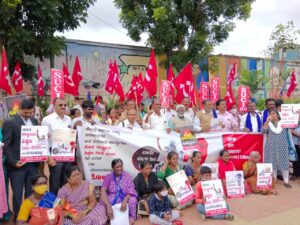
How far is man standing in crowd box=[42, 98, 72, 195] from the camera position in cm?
509

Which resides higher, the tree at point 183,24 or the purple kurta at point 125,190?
the tree at point 183,24

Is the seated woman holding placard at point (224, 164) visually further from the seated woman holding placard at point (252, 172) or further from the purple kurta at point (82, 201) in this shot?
the purple kurta at point (82, 201)

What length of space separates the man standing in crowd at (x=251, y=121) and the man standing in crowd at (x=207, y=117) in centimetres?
61

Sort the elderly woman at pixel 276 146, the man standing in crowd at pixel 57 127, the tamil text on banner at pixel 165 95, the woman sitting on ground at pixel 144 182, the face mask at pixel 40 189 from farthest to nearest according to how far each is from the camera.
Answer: the tamil text on banner at pixel 165 95 < the elderly woman at pixel 276 146 < the woman sitting on ground at pixel 144 182 < the man standing in crowd at pixel 57 127 < the face mask at pixel 40 189

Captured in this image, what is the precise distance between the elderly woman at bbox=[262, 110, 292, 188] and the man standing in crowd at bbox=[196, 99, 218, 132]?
105 cm

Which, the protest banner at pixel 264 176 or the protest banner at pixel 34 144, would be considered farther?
the protest banner at pixel 264 176

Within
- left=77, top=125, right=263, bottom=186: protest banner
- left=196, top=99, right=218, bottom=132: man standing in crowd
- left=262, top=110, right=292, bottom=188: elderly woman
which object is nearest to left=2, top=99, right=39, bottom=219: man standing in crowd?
left=77, top=125, right=263, bottom=186: protest banner

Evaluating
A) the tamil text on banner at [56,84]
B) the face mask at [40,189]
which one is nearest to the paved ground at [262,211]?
the face mask at [40,189]

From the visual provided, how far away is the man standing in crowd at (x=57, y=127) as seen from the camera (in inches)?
201

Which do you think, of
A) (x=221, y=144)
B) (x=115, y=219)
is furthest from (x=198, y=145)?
(x=115, y=219)

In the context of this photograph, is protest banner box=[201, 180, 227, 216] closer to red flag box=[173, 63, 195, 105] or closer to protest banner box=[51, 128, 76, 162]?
protest banner box=[51, 128, 76, 162]

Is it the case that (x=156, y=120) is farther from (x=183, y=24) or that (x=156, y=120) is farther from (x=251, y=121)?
(x=183, y=24)

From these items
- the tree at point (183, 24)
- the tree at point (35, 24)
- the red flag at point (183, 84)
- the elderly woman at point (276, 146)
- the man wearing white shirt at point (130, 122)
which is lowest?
the elderly woman at point (276, 146)

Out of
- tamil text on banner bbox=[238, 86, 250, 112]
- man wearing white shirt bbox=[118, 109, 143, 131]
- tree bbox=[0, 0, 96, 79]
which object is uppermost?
tree bbox=[0, 0, 96, 79]
